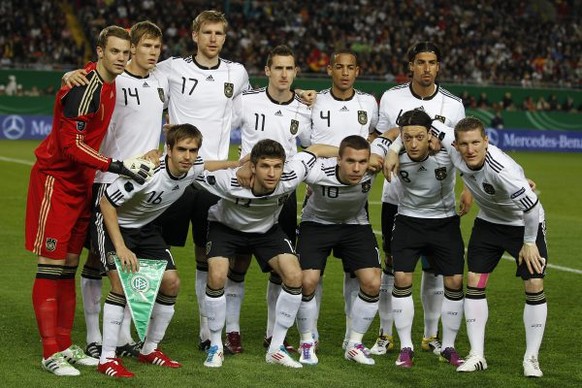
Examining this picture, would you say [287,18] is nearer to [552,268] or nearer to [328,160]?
[552,268]

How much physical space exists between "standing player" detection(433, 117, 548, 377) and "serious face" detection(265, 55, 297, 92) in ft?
4.25

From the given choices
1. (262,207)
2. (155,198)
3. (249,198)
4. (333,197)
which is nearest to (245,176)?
(249,198)

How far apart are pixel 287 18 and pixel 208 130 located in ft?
105

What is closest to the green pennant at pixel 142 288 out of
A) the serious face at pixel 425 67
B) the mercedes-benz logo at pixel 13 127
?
the serious face at pixel 425 67

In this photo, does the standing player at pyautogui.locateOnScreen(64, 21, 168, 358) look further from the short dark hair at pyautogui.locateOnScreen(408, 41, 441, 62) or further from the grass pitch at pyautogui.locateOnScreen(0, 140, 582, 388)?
the short dark hair at pyautogui.locateOnScreen(408, 41, 441, 62)

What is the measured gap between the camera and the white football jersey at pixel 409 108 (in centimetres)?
893

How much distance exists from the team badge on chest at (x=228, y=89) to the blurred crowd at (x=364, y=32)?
26.0 meters

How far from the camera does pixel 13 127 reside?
104 ft

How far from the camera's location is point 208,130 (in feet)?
28.5

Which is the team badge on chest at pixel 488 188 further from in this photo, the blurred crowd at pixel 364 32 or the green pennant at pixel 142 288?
the blurred crowd at pixel 364 32

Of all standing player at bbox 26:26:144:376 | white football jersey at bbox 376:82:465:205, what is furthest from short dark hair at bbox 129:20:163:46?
white football jersey at bbox 376:82:465:205

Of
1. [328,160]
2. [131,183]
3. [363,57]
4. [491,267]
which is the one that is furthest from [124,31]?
[363,57]

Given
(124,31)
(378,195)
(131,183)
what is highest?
(124,31)

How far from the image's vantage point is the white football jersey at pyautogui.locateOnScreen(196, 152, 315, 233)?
8023 mm
